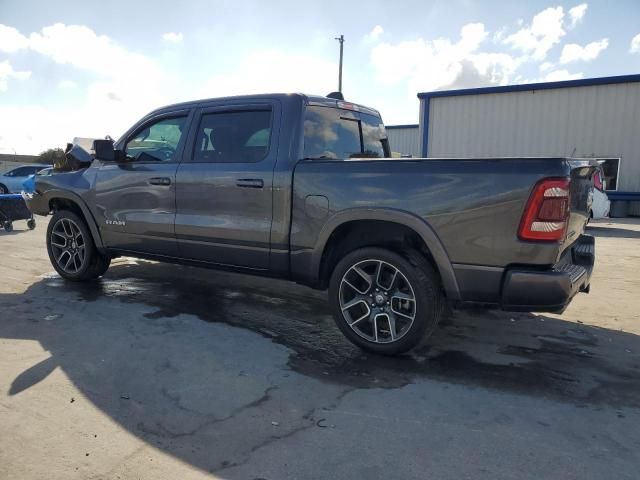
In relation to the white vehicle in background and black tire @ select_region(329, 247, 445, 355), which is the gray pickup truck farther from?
the white vehicle in background

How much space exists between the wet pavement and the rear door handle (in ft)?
4.07

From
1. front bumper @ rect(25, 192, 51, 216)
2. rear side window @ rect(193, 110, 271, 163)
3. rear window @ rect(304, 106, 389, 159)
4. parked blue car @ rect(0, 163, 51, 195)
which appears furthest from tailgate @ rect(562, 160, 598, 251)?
parked blue car @ rect(0, 163, 51, 195)

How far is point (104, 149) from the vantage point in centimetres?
490

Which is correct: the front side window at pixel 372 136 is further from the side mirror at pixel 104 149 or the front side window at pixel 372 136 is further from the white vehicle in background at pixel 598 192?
the side mirror at pixel 104 149

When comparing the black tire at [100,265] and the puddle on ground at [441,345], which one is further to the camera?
the black tire at [100,265]

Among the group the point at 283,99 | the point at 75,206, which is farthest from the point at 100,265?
the point at 283,99

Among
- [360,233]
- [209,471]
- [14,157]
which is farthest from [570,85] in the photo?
[14,157]

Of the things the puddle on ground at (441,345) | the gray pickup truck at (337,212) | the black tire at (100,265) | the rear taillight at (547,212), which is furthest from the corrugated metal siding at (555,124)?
the rear taillight at (547,212)

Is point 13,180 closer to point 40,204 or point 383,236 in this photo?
point 40,204

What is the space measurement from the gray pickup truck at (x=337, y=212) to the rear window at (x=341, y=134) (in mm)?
17

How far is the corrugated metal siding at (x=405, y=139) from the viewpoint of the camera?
1081 inches

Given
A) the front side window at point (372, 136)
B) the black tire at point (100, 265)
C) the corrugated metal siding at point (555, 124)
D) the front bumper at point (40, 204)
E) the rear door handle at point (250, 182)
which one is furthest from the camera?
the corrugated metal siding at point (555, 124)

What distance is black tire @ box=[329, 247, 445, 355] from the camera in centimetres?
344

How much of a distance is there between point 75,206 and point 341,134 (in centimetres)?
329
